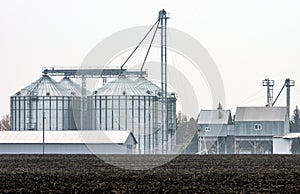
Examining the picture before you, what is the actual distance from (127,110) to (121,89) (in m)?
→ 3.05

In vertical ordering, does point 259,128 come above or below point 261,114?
below

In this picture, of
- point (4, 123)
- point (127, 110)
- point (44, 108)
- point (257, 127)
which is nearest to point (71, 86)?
point (44, 108)

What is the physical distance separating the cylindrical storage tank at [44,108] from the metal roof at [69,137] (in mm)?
4625

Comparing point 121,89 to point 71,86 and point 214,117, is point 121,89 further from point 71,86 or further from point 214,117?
point 214,117

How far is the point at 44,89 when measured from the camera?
119 metres

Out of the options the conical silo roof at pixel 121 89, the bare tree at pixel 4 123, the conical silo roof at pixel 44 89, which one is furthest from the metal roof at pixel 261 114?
the bare tree at pixel 4 123

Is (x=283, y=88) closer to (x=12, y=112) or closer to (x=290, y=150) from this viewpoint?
(x=290, y=150)

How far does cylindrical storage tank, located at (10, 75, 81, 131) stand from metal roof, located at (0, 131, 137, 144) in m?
4.62

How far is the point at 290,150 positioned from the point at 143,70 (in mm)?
21816

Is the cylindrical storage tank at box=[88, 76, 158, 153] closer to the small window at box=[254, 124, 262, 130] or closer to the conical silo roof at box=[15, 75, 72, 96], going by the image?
the conical silo roof at box=[15, 75, 72, 96]

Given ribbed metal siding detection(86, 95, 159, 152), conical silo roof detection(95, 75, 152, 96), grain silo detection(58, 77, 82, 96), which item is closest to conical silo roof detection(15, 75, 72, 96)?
grain silo detection(58, 77, 82, 96)

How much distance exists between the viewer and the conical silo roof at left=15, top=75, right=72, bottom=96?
11806 cm

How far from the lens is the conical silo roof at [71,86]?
121 m

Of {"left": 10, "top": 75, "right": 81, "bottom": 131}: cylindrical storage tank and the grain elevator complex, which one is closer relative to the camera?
the grain elevator complex
